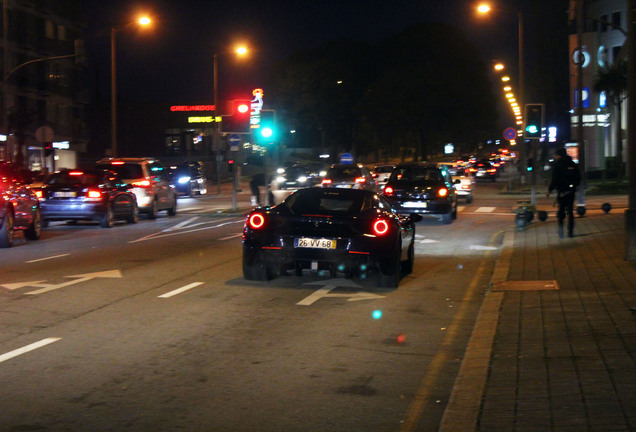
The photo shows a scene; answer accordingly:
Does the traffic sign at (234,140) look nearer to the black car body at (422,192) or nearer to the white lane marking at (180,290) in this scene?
the black car body at (422,192)

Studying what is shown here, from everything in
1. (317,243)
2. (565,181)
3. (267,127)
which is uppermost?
(267,127)

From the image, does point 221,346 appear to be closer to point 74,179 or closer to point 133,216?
point 74,179

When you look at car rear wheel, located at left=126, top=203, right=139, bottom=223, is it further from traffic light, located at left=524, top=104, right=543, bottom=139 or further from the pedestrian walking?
traffic light, located at left=524, top=104, right=543, bottom=139

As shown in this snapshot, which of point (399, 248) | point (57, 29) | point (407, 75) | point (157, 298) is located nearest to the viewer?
point (157, 298)

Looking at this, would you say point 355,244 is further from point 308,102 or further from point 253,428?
point 308,102

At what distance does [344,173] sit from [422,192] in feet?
27.9

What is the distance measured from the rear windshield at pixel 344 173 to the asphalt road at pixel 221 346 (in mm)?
17140

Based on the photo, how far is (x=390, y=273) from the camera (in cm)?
1170

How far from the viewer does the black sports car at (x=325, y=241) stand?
37.2 feet

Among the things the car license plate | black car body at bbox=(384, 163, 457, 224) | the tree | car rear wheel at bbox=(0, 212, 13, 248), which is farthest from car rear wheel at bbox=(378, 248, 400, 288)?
the tree

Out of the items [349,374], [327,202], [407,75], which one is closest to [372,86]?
[407,75]

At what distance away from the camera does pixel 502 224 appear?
24.7 meters

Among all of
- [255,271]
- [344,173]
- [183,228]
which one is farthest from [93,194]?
[255,271]

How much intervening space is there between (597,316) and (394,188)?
16.0 m
